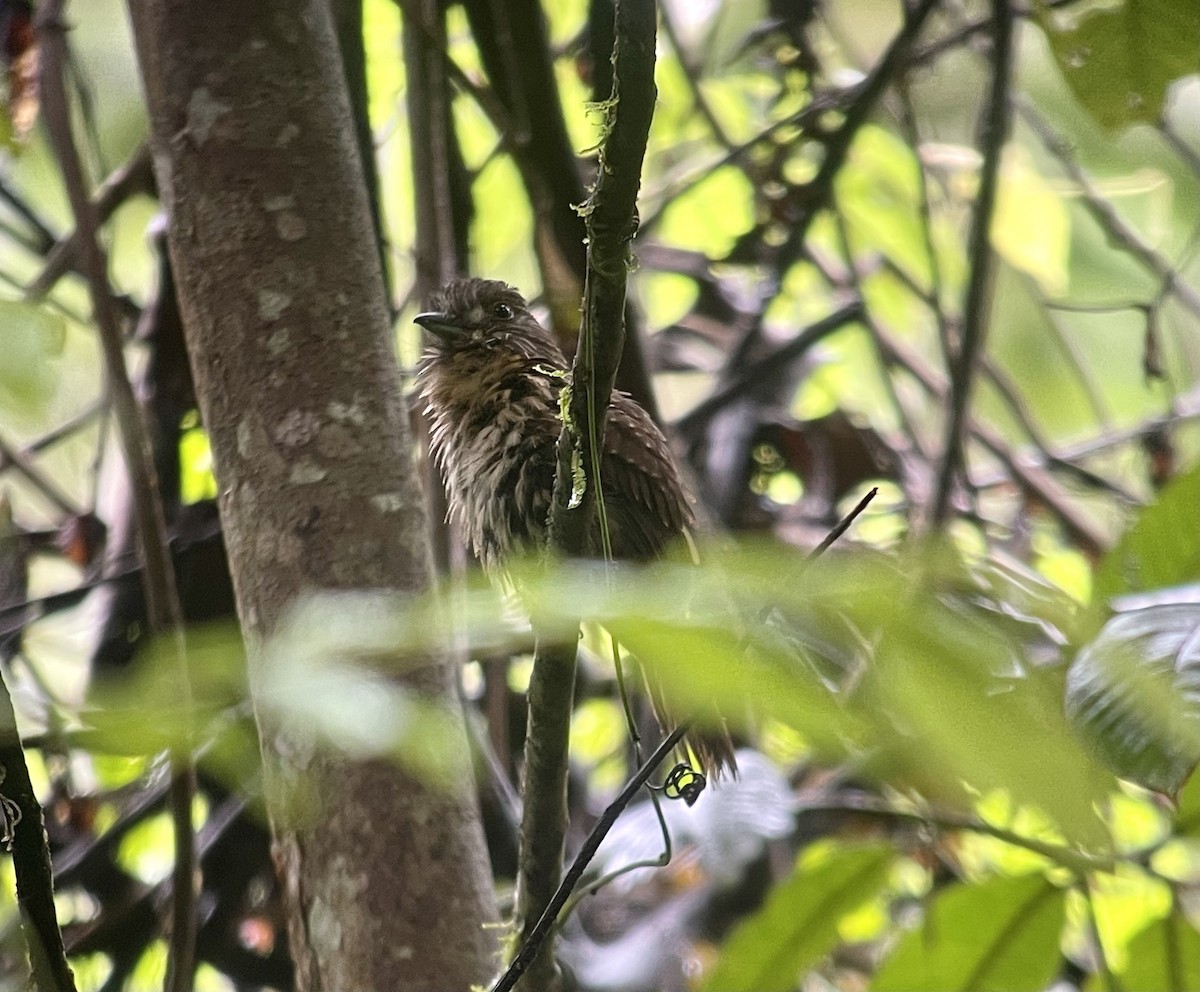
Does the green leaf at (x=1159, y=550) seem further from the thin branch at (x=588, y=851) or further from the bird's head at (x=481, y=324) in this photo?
the bird's head at (x=481, y=324)

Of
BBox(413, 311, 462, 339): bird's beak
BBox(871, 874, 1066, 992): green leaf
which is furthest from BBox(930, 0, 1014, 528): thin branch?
BBox(871, 874, 1066, 992): green leaf

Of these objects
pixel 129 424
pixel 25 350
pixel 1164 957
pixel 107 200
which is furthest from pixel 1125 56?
pixel 107 200

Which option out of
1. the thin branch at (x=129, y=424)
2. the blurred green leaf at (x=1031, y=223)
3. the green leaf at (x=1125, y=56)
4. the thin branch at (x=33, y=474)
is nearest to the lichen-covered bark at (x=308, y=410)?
the thin branch at (x=129, y=424)

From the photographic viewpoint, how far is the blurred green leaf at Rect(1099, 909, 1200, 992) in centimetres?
141

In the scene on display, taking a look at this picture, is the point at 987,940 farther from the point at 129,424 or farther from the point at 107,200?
the point at 107,200

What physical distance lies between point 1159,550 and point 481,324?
1.77 metres

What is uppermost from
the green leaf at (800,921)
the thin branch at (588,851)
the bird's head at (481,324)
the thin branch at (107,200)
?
the thin branch at (107,200)

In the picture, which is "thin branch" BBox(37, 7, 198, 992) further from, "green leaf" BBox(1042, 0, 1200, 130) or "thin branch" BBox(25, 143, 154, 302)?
"green leaf" BBox(1042, 0, 1200, 130)

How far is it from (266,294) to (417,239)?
734 millimetres

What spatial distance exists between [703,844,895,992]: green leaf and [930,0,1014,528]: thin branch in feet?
4.57

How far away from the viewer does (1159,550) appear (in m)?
1.24

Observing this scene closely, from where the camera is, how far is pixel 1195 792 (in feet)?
4.18

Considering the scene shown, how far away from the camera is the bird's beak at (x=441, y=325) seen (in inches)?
108

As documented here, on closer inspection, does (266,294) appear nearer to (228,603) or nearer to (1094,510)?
(228,603)
